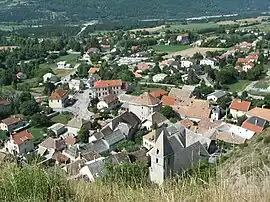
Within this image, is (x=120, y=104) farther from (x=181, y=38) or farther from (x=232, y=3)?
(x=232, y=3)

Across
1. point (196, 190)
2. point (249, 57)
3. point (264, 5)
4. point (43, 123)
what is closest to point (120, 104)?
point (43, 123)

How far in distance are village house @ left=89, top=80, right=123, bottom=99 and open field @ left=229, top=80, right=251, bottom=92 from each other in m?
6.62

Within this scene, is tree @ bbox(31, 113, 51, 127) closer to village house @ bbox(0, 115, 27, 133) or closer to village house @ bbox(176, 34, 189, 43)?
village house @ bbox(0, 115, 27, 133)

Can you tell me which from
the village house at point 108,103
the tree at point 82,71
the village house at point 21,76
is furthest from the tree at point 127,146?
the village house at point 21,76

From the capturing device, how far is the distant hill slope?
7494 centimetres

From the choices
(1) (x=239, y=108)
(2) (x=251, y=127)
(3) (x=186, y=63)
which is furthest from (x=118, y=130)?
(3) (x=186, y=63)

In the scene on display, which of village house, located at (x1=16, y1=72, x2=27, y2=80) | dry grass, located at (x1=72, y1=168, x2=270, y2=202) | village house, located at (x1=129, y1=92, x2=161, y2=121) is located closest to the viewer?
dry grass, located at (x1=72, y1=168, x2=270, y2=202)

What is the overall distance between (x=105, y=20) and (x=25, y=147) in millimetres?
58721

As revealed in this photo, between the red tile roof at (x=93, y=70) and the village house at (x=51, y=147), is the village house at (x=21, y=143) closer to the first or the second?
the village house at (x=51, y=147)

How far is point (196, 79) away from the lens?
998 inches

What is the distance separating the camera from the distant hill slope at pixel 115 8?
7494cm

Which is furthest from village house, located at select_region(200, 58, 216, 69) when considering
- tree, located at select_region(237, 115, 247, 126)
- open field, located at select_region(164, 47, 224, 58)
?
tree, located at select_region(237, 115, 247, 126)

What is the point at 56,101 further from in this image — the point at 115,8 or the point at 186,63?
the point at 115,8

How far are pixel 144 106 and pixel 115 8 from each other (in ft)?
223
